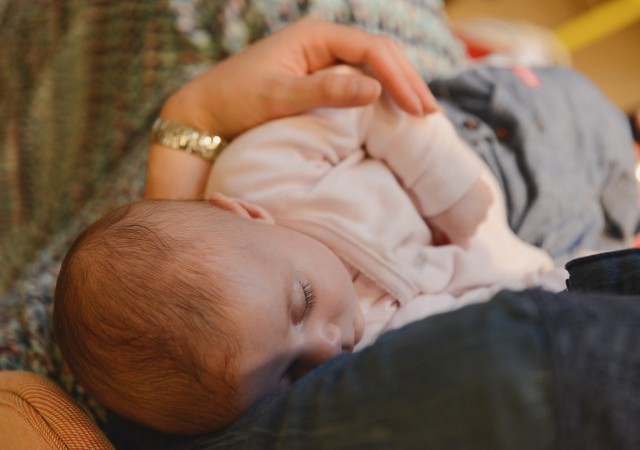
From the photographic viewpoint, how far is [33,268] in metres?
1.08

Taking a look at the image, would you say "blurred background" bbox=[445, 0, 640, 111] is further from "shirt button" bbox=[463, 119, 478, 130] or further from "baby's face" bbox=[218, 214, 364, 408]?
"baby's face" bbox=[218, 214, 364, 408]

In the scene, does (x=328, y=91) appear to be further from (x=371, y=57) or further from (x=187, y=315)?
(x=187, y=315)

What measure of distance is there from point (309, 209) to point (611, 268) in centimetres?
46

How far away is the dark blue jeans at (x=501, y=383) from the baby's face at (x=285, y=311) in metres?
0.19

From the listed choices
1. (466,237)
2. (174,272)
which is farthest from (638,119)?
(174,272)

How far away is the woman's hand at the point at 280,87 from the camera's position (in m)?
0.78

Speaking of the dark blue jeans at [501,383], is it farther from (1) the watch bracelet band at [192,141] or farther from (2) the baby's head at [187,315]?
(1) the watch bracelet band at [192,141]

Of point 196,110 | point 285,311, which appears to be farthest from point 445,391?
point 196,110

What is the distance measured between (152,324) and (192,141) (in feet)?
1.31

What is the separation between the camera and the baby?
579 millimetres

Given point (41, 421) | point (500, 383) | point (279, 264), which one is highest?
point (500, 383)

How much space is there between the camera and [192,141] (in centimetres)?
89

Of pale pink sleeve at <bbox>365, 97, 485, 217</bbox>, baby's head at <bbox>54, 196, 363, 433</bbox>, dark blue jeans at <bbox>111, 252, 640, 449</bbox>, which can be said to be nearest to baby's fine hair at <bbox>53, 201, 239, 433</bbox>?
baby's head at <bbox>54, 196, 363, 433</bbox>

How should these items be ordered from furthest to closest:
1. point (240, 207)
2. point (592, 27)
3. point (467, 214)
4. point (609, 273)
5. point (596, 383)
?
point (592, 27)
point (467, 214)
point (240, 207)
point (609, 273)
point (596, 383)
